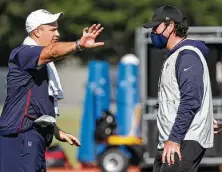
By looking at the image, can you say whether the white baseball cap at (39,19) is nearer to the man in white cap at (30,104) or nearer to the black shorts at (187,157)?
the man in white cap at (30,104)

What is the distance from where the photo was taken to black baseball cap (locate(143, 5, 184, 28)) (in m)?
6.12

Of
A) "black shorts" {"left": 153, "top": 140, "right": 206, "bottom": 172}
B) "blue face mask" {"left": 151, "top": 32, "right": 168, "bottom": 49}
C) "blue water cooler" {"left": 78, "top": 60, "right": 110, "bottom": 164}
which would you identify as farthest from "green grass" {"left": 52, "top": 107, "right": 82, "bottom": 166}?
"black shorts" {"left": 153, "top": 140, "right": 206, "bottom": 172}

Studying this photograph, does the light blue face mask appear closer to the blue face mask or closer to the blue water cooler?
the blue face mask

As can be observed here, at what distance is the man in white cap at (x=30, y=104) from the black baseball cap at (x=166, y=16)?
0.82 metres

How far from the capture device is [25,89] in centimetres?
652

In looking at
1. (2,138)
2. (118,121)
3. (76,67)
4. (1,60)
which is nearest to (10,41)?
(1,60)

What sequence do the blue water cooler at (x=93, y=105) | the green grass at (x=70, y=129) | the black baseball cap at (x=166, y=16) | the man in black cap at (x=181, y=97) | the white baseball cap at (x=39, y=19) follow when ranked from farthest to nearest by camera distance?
the green grass at (x=70, y=129), the blue water cooler at (x=93, y=105), the white baseball cap at (x=39, y=19), the black baseball cap at (x=166, y=16), the man in black cap at (x=181, y=97)

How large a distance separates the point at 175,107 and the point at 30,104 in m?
1.16

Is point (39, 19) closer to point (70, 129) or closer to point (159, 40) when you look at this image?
point (159, 40)

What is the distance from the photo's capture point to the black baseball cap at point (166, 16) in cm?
612

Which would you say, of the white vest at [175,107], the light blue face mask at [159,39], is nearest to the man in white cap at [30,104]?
the light blue face mask at [159,39]

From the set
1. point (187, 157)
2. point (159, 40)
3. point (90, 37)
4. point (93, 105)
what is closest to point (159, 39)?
point (159, 40)

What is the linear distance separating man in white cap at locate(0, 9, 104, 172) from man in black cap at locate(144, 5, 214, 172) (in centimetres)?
→ 86

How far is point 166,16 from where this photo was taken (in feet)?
20.2
